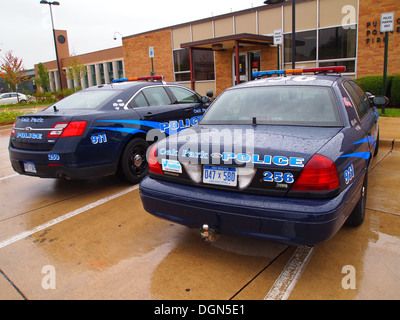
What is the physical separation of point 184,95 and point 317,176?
14.1ft

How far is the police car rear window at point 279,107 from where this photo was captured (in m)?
3.19

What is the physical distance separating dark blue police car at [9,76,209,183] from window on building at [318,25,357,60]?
10.2 meters

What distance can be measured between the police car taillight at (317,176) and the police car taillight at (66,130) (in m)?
3.15

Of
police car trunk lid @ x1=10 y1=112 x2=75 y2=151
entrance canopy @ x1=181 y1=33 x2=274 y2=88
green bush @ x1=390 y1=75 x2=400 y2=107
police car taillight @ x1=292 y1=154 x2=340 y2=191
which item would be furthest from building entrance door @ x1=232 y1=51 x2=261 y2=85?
police car taillight @ x1=292 y1=154 x2=340 y2=191

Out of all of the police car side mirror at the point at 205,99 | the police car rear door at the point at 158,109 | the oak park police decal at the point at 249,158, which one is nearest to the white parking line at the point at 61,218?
the police car rear door at the point at 158,109

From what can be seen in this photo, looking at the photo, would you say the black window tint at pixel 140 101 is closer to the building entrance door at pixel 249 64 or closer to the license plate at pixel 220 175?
the license plate at pixel 220 175

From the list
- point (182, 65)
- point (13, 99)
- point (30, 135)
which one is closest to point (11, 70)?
point (13, 99)

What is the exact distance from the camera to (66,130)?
4.52 metres

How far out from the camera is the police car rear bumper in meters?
2.40

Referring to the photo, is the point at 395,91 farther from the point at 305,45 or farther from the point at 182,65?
the point at 182,65

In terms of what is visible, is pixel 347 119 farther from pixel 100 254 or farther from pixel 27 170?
pixel 27 170

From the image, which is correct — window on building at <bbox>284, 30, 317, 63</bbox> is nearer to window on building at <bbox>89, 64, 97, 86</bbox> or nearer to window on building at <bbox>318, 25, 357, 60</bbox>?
window on building at <bbox>318, 25, 357, 60</bbox>
